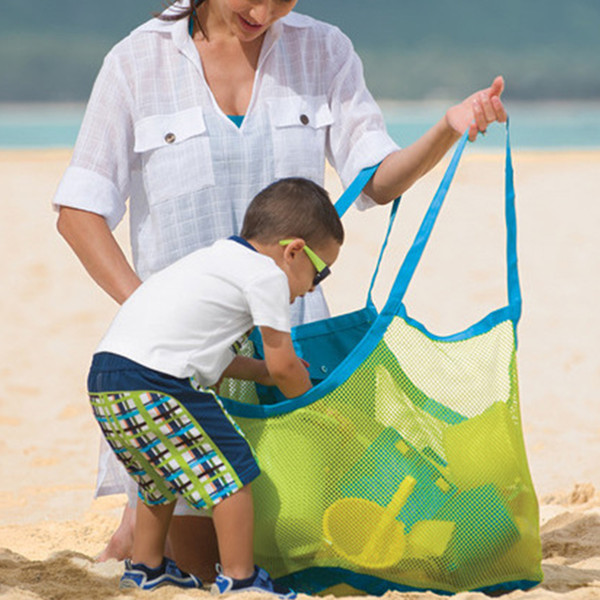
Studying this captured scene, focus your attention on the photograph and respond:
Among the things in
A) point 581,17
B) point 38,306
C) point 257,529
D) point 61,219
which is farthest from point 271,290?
point 581,17

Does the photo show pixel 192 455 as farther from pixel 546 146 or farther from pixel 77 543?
pixel 546 146

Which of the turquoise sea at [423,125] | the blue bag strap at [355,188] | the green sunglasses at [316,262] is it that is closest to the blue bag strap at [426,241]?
the green sunglasses at [316,262]

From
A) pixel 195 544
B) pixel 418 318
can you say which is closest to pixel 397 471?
pixel 195 544

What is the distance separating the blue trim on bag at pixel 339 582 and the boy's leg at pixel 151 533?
0.25 meters

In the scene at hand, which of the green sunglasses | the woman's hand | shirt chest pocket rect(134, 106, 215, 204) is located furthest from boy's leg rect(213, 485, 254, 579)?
the woman's hand

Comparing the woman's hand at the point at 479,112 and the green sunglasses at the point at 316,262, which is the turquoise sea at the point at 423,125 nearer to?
the woman's hand at the point at 479,112

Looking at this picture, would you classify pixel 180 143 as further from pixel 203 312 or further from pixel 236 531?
pixel 236 531

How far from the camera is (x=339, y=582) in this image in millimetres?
2166

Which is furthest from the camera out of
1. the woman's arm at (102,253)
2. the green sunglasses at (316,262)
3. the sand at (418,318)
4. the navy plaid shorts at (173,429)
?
the sand at (418,318)

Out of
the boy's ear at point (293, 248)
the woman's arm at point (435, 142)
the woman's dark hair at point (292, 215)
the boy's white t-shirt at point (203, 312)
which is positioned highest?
the woman's arm at point (435, 142)

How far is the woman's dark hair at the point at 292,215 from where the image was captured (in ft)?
6.96

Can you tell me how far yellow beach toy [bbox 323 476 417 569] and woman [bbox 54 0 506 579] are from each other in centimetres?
35

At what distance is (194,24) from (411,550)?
48.5 inches

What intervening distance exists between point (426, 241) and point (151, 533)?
793 millimetres
